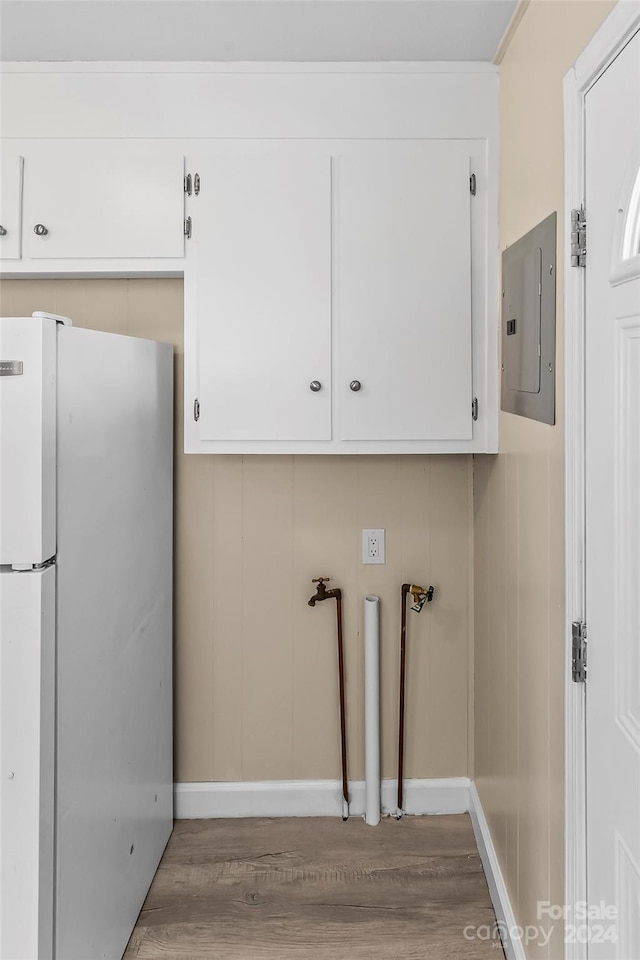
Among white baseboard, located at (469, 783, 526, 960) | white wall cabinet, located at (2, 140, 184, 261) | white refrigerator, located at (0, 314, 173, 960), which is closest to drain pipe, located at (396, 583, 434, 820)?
white baseboard, located at (469, 783, 526, 960)

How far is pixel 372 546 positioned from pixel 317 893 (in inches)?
40.0

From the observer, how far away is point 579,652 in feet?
4.36

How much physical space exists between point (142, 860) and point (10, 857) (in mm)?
711

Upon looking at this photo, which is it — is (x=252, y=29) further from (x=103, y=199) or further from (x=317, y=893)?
(x=317, y=893)

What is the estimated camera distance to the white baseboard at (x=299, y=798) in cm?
242

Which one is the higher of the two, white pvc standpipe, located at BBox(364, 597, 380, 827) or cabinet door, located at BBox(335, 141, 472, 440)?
cabinet door, located at BBox(335, 141, 472, 440)

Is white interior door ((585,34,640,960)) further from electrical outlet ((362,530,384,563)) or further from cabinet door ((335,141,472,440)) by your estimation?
electrical outlet ((362,530,384,563))

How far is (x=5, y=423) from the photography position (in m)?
1.38

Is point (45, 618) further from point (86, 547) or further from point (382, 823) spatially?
point (382, 823)

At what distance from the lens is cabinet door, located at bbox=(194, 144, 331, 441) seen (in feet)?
6.74

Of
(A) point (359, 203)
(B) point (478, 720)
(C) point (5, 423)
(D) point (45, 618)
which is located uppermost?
(A) point (359, 203)

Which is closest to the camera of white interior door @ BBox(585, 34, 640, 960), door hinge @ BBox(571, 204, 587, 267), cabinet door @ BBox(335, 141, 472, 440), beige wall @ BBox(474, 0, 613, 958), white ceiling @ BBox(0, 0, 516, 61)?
white interior door @ BBox(585, 34, 640, 960)

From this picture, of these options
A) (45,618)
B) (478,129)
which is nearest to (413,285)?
(478,129)

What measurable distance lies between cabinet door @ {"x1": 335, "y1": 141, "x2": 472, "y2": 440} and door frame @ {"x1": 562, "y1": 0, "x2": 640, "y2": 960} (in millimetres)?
700
